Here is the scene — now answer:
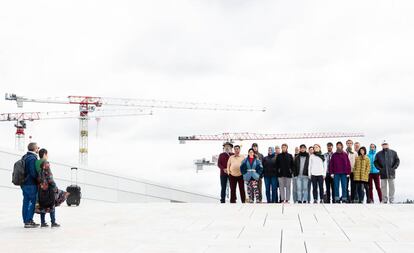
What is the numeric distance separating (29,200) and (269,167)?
7808mm

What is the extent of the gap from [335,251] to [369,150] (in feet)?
35.6

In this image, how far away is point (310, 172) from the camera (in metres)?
17.4

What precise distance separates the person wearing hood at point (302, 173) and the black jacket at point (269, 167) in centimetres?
59

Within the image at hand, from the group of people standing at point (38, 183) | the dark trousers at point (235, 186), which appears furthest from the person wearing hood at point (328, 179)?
the group of people standing at point (38, 183)

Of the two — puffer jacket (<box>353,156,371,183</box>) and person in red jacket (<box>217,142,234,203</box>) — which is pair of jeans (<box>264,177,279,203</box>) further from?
puffer jacket (<box>353,156,371,183</box>)

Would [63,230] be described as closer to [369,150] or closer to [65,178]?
[369,150]

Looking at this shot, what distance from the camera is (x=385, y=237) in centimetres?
926

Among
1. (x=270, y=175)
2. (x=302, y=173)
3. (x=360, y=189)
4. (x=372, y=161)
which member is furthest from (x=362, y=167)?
(x=270, y=175)

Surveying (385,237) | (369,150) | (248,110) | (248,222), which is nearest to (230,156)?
(369,150)

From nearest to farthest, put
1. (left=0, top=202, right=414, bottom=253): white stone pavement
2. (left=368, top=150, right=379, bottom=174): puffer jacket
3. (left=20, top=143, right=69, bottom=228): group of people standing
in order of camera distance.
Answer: (left=0, top=202, right=414, bottom=253): white stone pavement < (left=20, top=143, right=69, bottom=228): group of people standing < (left=368, top=150, right=379, bottom=174): puffer jacket

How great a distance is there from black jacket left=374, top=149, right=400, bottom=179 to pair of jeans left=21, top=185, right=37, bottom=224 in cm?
1021

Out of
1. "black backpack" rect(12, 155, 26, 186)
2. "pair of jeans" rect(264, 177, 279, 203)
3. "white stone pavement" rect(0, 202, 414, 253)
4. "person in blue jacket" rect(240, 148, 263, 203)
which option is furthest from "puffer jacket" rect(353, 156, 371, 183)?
"black backpack" rect(12, 155, 26, 186)

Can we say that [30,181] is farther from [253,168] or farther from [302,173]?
[302,173]

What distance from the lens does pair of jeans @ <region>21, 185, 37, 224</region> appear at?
37.4 ft
